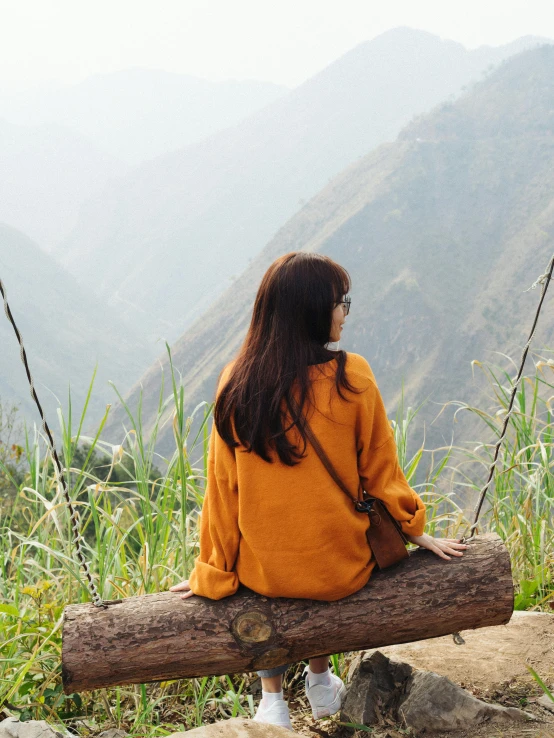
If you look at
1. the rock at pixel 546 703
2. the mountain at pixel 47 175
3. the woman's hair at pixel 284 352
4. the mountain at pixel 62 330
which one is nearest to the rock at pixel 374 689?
the rock at pixel 546 703

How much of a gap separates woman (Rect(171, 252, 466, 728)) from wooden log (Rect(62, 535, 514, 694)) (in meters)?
0.04

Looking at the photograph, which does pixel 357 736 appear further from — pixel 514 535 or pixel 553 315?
pixel 553 315

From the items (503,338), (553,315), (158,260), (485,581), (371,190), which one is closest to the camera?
(485,581)

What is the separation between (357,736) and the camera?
1.53m

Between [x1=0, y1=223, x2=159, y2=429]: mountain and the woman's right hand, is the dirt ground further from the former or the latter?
[x1=0, y1=223, x2=159, y2=429]: mountain

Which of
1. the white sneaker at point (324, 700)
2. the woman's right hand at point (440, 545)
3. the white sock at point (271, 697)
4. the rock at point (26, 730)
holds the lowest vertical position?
the white sneaker at point (324, 700)

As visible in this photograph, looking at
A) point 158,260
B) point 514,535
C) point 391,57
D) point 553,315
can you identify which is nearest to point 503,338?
point 553,315

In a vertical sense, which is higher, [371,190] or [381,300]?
[371,190]

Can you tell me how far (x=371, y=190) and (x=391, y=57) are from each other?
98797 mm

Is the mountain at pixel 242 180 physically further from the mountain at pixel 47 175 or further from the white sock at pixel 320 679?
the white sock at pixel 320 679

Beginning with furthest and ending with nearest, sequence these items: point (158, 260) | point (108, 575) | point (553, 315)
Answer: point (158, 260), point (553, 315), point (108, 575)

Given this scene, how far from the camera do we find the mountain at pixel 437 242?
62.4 m

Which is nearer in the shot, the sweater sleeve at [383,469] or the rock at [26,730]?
the rock at [26,730]

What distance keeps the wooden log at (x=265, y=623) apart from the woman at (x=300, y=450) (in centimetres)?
4
